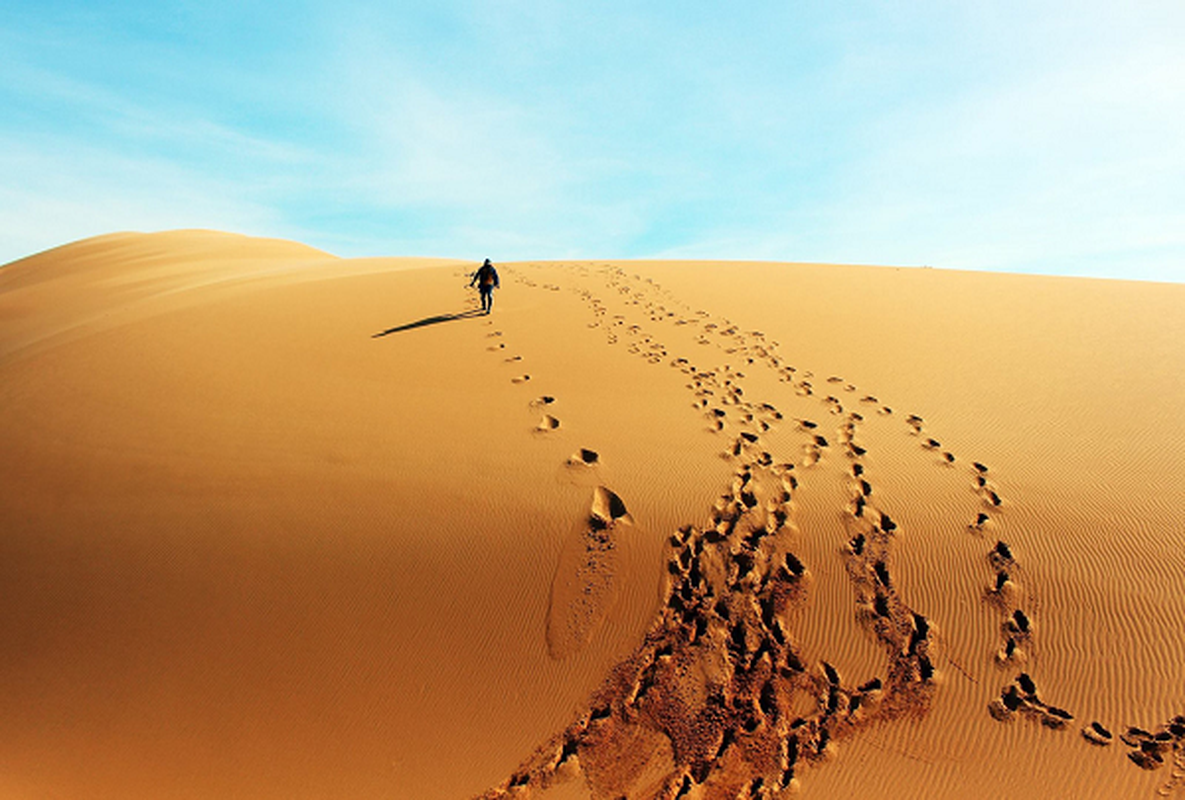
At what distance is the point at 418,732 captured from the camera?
3.66m

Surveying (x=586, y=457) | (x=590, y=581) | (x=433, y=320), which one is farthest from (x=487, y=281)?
(x=590, y=581)

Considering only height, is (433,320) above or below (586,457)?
above

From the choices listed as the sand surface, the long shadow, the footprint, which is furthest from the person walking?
the footprint

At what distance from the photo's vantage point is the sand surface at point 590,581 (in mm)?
3490

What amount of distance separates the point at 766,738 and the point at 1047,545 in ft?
9.28

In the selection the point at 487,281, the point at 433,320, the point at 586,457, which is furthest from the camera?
the point at 487,281

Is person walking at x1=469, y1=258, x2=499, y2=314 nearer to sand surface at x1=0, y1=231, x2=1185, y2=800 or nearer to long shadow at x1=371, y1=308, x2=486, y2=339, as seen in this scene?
long shadow at x1=371, y1=308, x2=486, y2=339

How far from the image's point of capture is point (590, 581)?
Result: 14.5 ft

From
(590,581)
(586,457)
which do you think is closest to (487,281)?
(586,457)

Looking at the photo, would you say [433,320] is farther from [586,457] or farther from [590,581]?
[590,581]

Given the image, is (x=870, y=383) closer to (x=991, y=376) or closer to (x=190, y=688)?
(x=991, y=376)

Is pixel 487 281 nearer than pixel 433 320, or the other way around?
pixel 433 320

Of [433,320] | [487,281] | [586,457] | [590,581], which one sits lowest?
[590,581]

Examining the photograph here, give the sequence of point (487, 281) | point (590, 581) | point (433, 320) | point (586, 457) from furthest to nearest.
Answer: point (487, 281)
point (433, 320)
point (586, 457)
point (590, 581)
